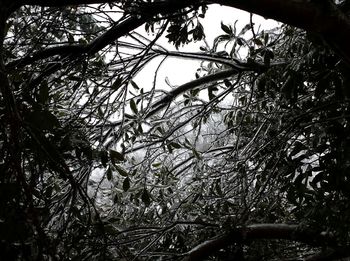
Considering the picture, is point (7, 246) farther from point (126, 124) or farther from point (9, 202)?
point (126, 124)

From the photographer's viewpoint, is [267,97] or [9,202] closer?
[9,202]

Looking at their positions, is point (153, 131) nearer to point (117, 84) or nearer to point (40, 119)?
point (117, 84)

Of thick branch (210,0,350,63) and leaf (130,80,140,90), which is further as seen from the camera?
leaf (130,80,140,90)

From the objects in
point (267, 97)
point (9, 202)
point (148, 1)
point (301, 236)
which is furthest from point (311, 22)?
point (267, 97)

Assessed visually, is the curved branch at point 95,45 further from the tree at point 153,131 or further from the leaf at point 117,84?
the leaf at point 117,84

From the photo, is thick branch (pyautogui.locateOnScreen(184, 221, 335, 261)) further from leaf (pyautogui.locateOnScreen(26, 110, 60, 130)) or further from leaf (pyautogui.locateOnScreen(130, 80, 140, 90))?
leaf (pyautogui.locateOnScreen(26, 110, 60, 130))

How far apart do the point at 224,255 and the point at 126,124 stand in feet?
4.45

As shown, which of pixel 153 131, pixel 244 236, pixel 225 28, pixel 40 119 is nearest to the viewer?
pixel 40 119

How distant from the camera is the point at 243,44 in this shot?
3359 millimetres

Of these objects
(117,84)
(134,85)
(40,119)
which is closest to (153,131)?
(134,85)

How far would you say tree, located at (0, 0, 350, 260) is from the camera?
1.44 meters

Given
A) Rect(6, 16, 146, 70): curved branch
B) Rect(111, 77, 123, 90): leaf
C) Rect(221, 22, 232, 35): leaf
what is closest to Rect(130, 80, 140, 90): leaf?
Rect(111, 77, 123, 90): leaf

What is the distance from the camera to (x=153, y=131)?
352 centimetres

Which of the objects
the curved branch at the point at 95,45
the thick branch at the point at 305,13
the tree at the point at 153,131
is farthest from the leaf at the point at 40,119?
the curved branch at the point at 95,45
